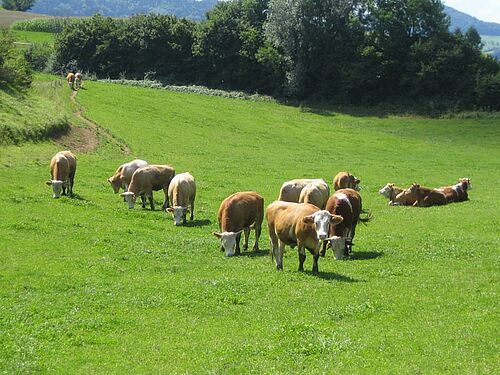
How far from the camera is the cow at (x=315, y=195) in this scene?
82.9 ft

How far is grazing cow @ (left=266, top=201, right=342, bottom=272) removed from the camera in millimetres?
18516

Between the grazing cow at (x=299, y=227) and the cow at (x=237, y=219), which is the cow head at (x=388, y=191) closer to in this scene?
the cow at (x=237, y=219)

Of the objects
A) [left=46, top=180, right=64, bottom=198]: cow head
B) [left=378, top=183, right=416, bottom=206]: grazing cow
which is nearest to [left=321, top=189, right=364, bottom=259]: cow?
[left=378, top=183, right=416, bottom=206]: grazing cow

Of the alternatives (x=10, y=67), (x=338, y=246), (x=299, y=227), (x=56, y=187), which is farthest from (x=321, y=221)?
(x=10, y=67)

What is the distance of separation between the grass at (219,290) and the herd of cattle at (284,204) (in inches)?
27.4

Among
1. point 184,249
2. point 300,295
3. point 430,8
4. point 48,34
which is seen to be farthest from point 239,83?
point 300,295

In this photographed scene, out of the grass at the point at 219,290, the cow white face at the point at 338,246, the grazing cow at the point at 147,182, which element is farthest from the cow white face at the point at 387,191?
the cow white face at the point at 338,246

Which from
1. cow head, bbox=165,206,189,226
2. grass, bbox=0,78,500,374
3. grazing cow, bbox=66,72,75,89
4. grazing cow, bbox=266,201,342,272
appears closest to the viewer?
grass, bbox=0,78,500,374

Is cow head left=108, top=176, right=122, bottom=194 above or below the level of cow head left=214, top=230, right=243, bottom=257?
below

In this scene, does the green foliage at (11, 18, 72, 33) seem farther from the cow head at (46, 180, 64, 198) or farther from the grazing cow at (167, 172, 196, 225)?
the grazing cow at (167, 172, 196, 225)

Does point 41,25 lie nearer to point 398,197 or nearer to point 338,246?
point 398,197

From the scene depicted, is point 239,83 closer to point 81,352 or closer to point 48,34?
point 48,34

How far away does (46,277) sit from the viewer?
18.8 meters

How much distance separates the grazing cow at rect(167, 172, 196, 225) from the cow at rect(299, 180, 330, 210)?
17.5 ft
